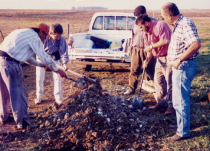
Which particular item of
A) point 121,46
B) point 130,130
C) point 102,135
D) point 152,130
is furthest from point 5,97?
point 121,46

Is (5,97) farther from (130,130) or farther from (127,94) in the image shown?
(127,94)

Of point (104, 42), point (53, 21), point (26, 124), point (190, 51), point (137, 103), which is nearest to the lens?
point (190, 51)

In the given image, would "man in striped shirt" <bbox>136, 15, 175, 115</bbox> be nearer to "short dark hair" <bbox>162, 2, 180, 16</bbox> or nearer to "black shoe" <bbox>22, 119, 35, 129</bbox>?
"short dark hair" <bbox>162, 2, 180, 16</bbox>

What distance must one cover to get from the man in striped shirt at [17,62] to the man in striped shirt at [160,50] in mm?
2084

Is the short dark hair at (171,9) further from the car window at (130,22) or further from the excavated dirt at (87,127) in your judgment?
the car window at (130,22)

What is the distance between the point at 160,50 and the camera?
14.4 ft

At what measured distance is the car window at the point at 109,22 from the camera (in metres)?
8.11

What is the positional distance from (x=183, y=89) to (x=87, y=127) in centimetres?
186

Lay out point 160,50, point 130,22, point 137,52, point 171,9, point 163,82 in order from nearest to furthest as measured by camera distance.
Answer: point 171,9 < point 160,50 < point 163,82 < point 137,52 < point 130,22

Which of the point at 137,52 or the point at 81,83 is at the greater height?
the point at 137,52

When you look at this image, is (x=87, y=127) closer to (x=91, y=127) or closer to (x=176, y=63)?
(x=91, y=127)

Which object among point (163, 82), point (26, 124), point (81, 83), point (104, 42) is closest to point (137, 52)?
point (163, 82)

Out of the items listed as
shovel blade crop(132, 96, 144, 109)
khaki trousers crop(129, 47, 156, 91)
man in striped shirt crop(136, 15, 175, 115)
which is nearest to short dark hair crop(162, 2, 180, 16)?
man in striped shirt crop(136, 15, 175, 115)

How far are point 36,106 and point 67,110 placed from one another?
3.81ft
